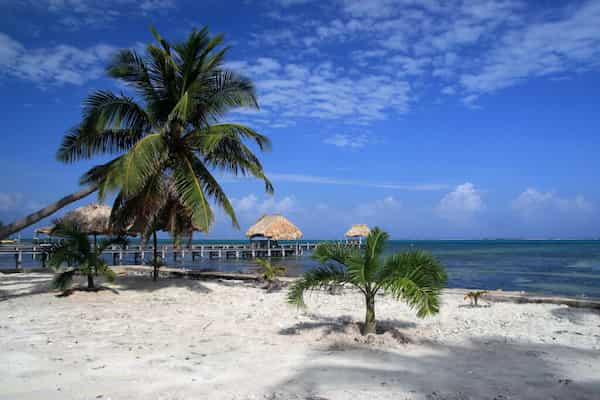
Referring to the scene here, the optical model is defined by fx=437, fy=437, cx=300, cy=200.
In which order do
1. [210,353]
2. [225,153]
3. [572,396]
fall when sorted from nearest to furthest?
[572,396] < [210,353] < [225,153]

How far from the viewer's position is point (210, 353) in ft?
16.9

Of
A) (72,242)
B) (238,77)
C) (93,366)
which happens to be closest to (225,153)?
(238,77)

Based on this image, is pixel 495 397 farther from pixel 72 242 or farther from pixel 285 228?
pixel 285 228

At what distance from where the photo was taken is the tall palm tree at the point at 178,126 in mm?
9875

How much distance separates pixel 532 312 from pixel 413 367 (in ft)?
14.6

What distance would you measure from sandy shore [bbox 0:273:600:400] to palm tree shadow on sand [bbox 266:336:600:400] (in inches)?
0.6

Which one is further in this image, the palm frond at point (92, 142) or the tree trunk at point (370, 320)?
the palm frond at point (92, 142)

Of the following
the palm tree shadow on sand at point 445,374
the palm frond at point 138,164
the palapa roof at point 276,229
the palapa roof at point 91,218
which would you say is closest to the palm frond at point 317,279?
the palm tree shadow on sand at point 445,374

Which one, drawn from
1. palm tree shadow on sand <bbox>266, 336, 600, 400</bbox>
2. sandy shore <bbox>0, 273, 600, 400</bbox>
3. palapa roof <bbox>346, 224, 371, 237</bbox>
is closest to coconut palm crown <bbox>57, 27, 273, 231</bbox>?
sandy shore <bbox>0, 273, 600, 400</bbox>

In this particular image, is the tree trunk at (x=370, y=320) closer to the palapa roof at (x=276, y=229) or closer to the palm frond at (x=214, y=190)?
the palm frond at (x=214, y=190)

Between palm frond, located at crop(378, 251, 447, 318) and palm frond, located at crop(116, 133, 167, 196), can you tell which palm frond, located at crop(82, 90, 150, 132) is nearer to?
palm frond, located at crop(116, 133, 167, 196)

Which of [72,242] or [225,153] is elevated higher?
[225,153]

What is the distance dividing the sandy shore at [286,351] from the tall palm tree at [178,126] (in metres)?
2.78

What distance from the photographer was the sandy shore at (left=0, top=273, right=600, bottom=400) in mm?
3799
